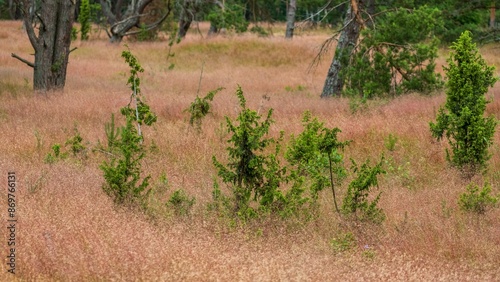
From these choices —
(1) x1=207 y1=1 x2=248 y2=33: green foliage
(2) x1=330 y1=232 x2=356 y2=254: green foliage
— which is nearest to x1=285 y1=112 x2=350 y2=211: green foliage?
(2) x1=330 y1=232 x2=356 y2=254: green foliage

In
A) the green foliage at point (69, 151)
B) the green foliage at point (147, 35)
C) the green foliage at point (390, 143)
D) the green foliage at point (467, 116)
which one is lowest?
the green foliage at point (147, 35)

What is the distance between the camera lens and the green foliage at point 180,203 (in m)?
6.37

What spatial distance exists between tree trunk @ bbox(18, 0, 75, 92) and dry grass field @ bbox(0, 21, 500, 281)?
1.88ft

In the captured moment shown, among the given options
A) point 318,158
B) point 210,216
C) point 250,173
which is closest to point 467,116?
point 318,158

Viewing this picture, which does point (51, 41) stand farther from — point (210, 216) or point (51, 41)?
point (210, 216)

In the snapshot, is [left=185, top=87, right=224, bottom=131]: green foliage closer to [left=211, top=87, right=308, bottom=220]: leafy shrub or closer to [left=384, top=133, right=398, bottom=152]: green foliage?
[left=384, top=133, right=398, bottom=152]: green foliage

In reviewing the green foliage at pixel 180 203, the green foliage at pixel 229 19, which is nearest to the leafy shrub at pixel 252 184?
the green foliage at pixel 180 203

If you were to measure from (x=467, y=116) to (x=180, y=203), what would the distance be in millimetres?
3369

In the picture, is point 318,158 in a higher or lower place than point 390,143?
higher

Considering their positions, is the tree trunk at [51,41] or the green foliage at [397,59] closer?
the green foliage at [397,59]

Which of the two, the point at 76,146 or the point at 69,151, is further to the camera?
the point at 69,151

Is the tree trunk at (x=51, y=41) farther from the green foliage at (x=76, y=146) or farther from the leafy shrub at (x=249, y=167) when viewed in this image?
the leafy shrub at (x=249, y=167)

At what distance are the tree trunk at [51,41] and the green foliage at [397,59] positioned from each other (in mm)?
5384

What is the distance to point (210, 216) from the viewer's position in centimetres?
631
